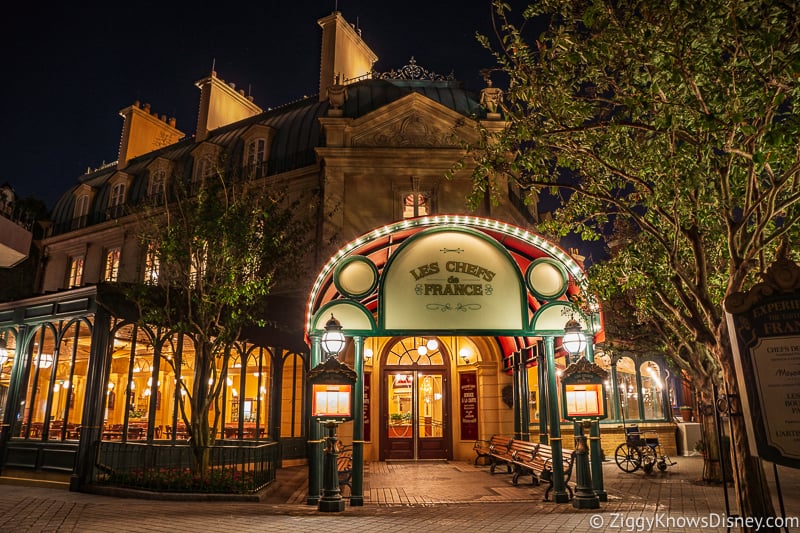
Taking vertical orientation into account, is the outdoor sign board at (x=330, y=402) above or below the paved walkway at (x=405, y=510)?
above

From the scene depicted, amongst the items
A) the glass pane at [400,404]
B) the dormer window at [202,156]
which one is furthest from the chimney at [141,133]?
the glass pane at [400,404]

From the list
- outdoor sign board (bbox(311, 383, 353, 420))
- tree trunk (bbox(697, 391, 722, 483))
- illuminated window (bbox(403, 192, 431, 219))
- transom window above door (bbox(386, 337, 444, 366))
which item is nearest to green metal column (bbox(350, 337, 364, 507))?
outdoor sign board (bbox(311, 383, 353, 420))

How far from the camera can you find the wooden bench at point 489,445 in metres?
13.9

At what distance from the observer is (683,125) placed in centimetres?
735

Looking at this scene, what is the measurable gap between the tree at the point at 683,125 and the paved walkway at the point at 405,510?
2.74 metres

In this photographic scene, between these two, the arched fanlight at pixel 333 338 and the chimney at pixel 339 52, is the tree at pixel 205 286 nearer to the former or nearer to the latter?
the arched fanlight at pixel 333 338

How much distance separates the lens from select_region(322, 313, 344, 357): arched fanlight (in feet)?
29.8

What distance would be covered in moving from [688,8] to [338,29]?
686 inches

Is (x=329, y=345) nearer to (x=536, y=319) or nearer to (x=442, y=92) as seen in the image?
(x=536, y=319)

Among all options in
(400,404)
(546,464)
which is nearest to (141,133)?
(400,404)

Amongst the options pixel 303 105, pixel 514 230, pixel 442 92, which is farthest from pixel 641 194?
pixel 303 105

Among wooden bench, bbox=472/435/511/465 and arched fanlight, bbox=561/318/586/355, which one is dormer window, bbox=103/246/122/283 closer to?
wooden bench, bbox=472/435/511/465

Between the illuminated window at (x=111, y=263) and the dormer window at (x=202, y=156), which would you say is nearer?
the dormer window at (x=202, y=156)

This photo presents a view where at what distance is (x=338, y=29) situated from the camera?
2119cm
